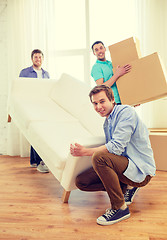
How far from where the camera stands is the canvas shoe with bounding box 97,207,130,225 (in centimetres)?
148

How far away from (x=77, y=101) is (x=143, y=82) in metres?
0.64

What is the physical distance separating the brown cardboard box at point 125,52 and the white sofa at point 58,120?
16.0 inches

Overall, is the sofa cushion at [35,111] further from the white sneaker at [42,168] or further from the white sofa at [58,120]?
the white sneaker at [42,168]

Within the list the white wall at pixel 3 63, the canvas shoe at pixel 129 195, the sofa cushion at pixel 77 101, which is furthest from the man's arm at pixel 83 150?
the white wall at pixel 3 63

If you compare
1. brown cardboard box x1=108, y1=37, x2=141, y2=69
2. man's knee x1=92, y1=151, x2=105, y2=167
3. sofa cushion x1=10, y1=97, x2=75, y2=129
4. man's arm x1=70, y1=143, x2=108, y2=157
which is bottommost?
man's knee x1=92, y1=151, x2=105, y2=167

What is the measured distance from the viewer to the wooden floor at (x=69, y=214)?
53.7 inches

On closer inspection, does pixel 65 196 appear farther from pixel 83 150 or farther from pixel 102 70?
pixel 102 70

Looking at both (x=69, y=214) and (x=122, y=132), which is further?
(x=69, y=214)

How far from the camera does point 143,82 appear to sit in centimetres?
225

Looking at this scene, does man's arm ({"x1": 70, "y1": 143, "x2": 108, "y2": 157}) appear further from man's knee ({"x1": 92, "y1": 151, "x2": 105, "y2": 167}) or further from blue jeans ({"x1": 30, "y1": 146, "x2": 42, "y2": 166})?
blue jeans ({"x1": 30, "y1": 146, "x2": 42, "y2": 166})

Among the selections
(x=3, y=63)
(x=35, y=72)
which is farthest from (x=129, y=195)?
(x=3, y=63)

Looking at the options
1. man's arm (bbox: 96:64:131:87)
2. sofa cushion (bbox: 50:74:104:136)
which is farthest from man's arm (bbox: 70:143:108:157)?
man's arm (bbox: 96:64:131:87)

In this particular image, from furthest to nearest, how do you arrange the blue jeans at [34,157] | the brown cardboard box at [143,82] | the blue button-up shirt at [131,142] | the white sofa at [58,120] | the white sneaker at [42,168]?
1. the blue jeans at [34,157]
2. the white sneaker at [42,168]
3. the brown cardboard box at [143,82]
4. the white sofa at [58,120]
5. the blue button-up shirt at [131,142]

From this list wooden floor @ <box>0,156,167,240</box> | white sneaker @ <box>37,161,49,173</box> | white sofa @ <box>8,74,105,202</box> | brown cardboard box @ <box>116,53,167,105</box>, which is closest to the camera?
wooden floor @ <box>0,156,167,240</box>
